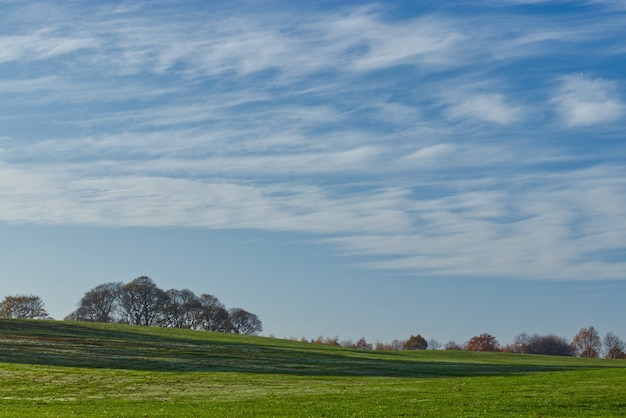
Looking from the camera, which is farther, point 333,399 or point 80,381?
point 80,381

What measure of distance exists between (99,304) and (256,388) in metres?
141

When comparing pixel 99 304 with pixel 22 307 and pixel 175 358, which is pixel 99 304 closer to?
pixel 22 307

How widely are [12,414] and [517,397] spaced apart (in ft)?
→ 89.3

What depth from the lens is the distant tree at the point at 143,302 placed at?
180m

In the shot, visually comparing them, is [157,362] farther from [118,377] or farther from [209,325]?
[209,325]

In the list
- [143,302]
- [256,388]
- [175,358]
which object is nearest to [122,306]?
[143,302]

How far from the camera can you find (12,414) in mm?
33969

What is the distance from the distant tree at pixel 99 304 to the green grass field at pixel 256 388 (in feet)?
305

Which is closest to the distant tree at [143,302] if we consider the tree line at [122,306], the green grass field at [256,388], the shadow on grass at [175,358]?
the tree line at [122,306]

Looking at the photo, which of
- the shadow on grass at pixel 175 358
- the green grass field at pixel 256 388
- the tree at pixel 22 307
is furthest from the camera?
the tree at pixel 22 307

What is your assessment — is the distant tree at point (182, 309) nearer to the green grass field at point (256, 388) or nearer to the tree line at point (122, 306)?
the tree line at point (122, 306)

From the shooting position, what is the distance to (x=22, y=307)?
17825cm

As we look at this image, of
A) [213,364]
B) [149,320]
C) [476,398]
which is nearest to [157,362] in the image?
[213,364]

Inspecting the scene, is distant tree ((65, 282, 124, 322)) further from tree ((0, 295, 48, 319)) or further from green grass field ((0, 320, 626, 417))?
green grass field ((0, 320, 626, 417))
